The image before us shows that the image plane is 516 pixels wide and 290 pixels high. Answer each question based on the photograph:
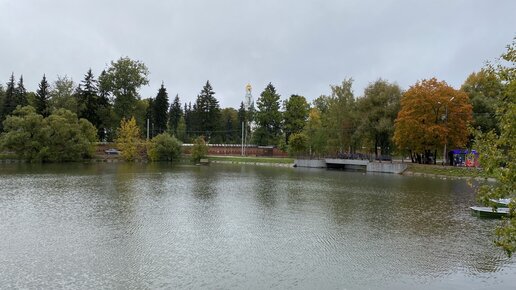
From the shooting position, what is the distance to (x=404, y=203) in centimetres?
3067

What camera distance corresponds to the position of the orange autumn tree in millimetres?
56750

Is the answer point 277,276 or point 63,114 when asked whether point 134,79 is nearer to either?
point 63,114

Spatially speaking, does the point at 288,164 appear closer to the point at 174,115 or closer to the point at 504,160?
the point at 174,115

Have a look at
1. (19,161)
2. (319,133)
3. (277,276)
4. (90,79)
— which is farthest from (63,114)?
(277,276)

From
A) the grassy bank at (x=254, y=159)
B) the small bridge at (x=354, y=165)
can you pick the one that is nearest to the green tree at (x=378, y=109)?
the small bridge at (x=354, y=165)

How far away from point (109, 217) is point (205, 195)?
36.1 feet

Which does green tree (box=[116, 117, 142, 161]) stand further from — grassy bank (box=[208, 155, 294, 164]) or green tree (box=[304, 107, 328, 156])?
green tree (box=[304, 107, 328, 156])

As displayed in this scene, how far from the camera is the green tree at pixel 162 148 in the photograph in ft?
284

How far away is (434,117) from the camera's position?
58.0 meters

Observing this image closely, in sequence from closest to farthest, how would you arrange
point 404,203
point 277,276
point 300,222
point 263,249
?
1. point 277,276
2. point 263,249
3. point 300,222
4. point 404,203

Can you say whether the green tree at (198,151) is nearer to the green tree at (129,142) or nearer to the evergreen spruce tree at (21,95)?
the green tree at (129,142)

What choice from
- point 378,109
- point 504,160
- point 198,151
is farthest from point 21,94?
point 504,160

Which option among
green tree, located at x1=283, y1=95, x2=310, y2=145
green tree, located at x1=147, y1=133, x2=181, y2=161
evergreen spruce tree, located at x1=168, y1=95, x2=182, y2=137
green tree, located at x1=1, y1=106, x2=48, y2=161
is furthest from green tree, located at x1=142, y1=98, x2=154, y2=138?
green tree, located at x1=1, y1=106, x2=48, y2=161

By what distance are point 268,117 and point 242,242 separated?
269 ft
